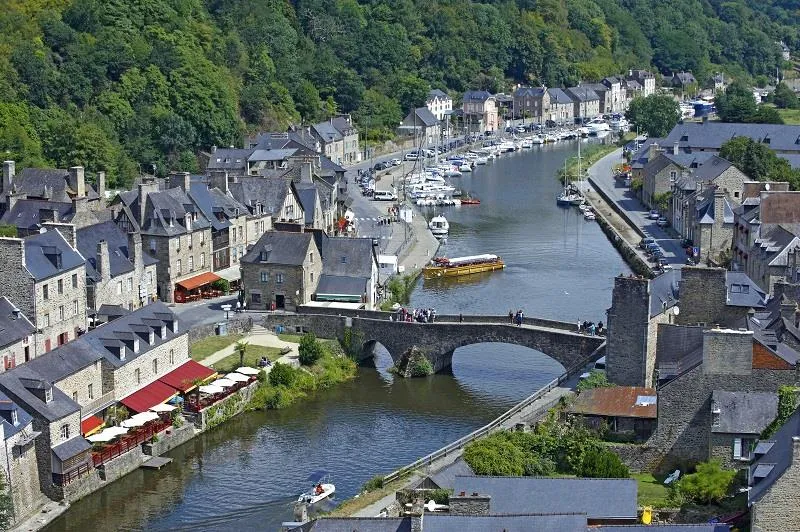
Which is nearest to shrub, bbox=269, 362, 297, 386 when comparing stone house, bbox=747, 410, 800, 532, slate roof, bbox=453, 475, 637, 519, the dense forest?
slate roof, bbox=453, 475, 637, 519

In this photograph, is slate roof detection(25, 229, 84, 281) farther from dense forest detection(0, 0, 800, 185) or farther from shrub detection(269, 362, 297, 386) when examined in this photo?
dense forest detection(0, 0, 800, 185)

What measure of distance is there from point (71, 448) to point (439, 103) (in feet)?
300

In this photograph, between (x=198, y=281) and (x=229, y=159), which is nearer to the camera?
(x=198, y=281)

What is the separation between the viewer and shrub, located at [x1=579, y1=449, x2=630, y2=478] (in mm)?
35438

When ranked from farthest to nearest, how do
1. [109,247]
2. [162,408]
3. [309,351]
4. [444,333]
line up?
[109,247] → [444,333] → [309,351] → [162,408]

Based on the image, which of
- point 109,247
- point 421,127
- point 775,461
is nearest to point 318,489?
point 775,461

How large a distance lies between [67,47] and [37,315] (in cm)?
5047

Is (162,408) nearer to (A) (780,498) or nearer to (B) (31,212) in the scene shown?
(B) (31,212)

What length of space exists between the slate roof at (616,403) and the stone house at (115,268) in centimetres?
1897

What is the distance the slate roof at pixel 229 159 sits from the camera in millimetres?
80938

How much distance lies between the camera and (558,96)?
137 m

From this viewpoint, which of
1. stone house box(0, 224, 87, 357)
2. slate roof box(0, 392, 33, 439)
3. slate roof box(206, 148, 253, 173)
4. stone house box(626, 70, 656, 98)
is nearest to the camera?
slate roof box(0, 392, 33, 439)

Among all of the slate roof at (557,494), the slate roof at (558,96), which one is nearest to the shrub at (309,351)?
the slate roof at (557,494)

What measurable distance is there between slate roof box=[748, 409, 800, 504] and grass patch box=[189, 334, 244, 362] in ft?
74.6
